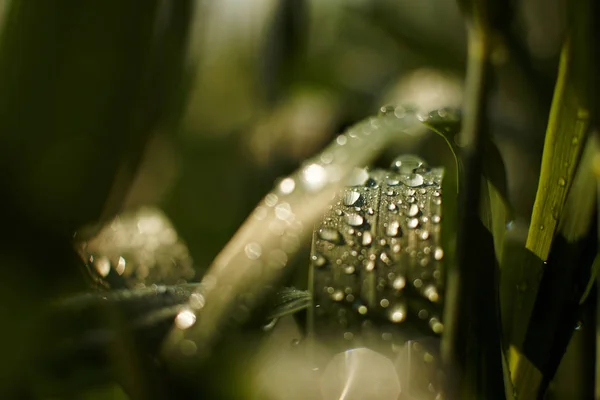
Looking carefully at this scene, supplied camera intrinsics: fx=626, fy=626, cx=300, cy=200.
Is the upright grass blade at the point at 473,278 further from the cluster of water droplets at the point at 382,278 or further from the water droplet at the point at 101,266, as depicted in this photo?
the water droplet at the point at 101,266

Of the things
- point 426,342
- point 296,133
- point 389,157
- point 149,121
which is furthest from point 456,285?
point 296,133

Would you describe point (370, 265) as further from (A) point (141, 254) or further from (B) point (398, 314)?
(A) point (141, 254)

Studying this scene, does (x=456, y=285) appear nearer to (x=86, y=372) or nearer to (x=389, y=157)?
(x=86, y=372)

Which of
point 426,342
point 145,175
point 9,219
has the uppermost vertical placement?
point 9,219

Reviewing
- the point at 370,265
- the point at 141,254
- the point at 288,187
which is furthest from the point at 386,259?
the point at 141,254

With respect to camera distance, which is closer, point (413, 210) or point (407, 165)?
point (413, 210)

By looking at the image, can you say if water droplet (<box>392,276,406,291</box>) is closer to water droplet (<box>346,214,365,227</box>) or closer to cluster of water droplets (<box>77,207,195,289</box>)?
water droplet (<box>346,214,365,227</box>)
